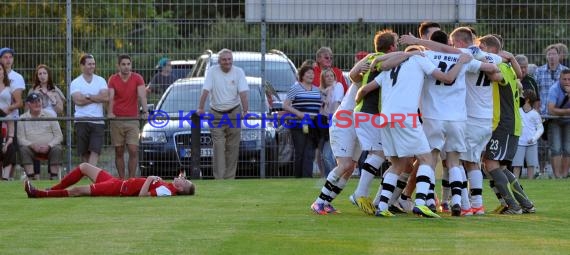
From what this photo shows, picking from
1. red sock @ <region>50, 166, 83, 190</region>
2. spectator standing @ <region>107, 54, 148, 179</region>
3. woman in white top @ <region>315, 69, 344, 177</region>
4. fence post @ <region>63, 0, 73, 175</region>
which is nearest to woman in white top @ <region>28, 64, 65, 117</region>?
fence post @ <region>63, 0, 73, 175</region>

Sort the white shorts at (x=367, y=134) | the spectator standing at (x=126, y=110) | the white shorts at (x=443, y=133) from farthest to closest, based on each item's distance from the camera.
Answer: the spectator standing at (x=126, y=110), the white shorts at (x=367, y=134), the white shorts at (x=443, y=133)

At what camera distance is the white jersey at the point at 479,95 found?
13.9 meters

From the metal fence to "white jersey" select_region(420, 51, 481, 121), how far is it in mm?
9284

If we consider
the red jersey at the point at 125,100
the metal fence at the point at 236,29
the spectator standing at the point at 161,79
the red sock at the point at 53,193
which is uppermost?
the metal fence at the point at 236,29

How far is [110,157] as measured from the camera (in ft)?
74.8

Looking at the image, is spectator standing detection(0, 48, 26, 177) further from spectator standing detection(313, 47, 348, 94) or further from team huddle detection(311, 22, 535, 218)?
team huddle detection(311, 22, 535, 218)

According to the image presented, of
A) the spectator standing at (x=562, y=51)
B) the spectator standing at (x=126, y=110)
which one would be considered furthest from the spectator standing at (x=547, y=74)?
the spectator standing at (x=126, y=110)

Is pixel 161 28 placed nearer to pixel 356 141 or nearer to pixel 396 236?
pixel 356 141

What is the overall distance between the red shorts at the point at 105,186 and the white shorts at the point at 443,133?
4650mm

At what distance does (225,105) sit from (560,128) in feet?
18.5

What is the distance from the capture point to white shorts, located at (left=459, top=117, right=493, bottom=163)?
45.4 feet

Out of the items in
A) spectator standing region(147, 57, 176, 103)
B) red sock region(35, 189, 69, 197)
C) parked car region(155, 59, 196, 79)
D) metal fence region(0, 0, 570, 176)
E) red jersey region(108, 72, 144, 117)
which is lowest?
red sock region(35, 189, 69, 197)

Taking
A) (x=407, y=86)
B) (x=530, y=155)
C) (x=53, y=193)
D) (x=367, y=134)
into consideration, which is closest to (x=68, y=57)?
(x=53, y=193)

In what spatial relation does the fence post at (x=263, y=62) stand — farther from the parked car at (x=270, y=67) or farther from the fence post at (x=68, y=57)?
the fence post at (x=68, y=57)
